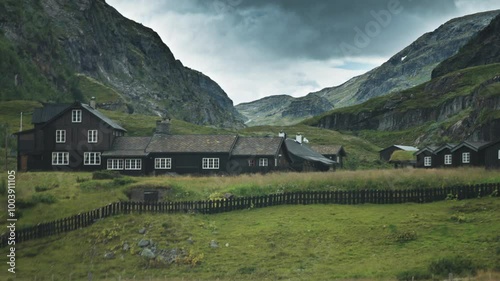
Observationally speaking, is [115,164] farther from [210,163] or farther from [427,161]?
[427,161]

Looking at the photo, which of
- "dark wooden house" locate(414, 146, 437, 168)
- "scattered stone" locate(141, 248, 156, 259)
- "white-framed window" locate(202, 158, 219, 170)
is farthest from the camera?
"dark wooden house" locate(414, 146, 437, 168)

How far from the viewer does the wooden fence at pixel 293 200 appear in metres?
40.3

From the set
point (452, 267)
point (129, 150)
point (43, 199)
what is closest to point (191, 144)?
point (129, 150)

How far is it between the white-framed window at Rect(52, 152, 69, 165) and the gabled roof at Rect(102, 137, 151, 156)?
508 cm

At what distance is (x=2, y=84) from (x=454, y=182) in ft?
437

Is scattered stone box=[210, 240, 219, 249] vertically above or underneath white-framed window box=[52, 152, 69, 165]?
underneath

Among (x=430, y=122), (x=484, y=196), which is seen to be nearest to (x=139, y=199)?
(x=484, y=196)

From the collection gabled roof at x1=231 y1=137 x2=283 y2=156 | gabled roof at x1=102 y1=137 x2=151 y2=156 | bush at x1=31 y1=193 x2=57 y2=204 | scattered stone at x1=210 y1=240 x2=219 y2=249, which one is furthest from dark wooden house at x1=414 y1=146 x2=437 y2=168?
bush at x1=31 y1=193 x2=57 y2=204

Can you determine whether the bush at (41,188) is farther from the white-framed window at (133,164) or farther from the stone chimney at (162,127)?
the stone chimney at (162,127)

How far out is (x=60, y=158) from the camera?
6825 centimetres

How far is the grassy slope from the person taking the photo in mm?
29875

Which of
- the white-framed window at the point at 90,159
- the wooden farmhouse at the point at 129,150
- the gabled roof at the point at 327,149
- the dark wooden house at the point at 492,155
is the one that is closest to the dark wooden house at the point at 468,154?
the dark wooden house at the point at 492,155

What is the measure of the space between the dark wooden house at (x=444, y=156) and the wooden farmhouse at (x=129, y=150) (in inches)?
871

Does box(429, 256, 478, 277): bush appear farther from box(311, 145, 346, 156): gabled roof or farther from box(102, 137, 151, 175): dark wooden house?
box(311, 145, 346, 156): gabled roof
